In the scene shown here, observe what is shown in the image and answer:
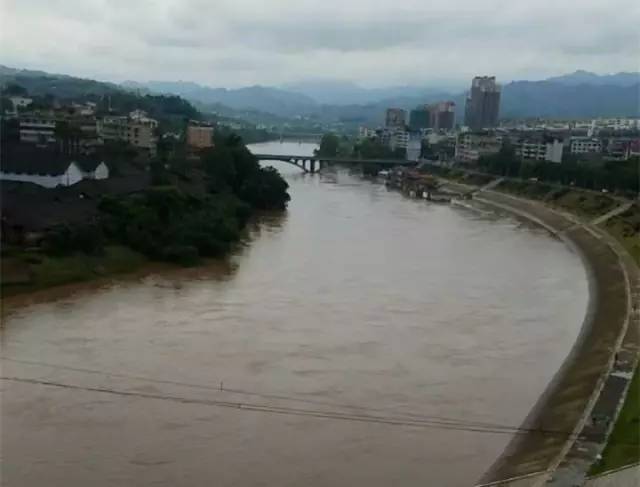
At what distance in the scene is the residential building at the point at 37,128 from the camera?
15.0m

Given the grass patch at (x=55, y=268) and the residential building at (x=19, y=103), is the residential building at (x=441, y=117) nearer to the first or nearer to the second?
the residential building at (x=19, y=103)

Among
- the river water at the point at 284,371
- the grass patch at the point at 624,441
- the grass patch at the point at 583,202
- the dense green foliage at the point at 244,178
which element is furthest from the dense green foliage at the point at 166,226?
the grass patch at the point at 583,202

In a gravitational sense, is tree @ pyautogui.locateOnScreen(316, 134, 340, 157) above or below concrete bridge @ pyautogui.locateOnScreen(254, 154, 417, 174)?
above

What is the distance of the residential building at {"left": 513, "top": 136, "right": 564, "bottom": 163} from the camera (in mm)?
20742

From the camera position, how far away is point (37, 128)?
15609mm

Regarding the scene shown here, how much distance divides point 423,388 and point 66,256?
4173mm

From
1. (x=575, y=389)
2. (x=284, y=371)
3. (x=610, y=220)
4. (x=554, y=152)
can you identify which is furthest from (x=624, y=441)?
(x=554, y=152)

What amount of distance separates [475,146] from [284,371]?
63.6 feet

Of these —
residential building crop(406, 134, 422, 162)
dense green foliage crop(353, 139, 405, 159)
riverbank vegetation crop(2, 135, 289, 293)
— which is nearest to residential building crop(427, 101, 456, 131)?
dense green foliage crop(353, 139, 405, 159)

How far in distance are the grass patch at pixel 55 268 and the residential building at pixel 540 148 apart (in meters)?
14.6

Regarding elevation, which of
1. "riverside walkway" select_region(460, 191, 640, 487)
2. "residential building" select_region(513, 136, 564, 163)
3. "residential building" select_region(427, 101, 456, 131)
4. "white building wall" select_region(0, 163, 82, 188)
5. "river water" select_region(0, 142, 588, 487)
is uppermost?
"residential building" select_region(427, 101, 456, 131)

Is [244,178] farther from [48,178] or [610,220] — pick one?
[610,220]

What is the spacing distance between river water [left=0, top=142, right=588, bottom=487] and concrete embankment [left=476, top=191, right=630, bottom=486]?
111 mm

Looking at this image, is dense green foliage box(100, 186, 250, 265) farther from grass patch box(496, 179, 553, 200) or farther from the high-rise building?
the high-rise building
